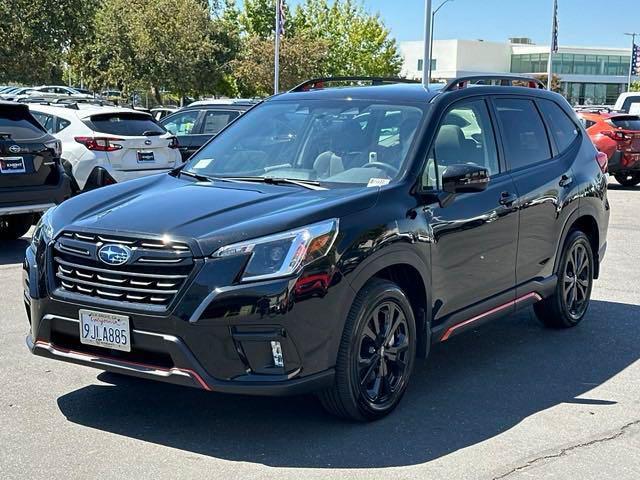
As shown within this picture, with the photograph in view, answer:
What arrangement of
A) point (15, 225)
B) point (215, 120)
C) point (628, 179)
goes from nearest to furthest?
point (15, 225) < point (215, 120) < point (628, 179)

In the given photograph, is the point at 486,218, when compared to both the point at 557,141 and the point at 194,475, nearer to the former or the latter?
the point at 557,141

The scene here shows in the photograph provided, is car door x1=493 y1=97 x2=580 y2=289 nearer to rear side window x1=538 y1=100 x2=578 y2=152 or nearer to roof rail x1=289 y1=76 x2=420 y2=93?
rear side window x1=538 y1=100 x2=578 y2=152

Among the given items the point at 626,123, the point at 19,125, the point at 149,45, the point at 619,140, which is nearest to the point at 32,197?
the point at 19,125

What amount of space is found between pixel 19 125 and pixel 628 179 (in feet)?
48.7

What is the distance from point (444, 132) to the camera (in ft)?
18.1

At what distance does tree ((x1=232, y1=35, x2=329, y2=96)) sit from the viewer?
51438mm

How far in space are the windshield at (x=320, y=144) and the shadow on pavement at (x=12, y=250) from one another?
4.51 m

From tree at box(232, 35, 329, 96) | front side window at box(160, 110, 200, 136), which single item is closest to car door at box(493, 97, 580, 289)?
front side window at box(160, 110, 200, 136)

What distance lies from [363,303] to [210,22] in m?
48.0

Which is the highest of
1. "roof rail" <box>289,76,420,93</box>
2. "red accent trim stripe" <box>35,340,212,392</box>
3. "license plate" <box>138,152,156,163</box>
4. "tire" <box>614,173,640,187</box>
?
"roof rail" <box>289,76,420,93</box>

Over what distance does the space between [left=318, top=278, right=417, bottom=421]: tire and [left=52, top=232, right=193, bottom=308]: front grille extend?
899 millimetres

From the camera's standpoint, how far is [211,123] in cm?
1588

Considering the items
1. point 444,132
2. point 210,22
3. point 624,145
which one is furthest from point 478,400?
point 210,22

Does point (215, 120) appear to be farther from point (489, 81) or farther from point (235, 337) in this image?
point (235, 337)
